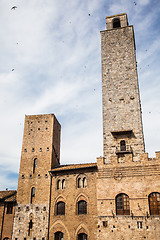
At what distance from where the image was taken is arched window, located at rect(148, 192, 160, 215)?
862 inches

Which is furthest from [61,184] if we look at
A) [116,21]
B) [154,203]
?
[116,21]

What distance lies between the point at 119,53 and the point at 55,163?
50.3 feet

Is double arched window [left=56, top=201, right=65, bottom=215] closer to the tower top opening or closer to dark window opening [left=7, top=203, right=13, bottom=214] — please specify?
dark window opening [left=7, top=203, right=13, bottom=214]

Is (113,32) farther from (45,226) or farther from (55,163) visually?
(45,226)

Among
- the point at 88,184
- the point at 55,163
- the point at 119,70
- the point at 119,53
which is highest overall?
the point at 119,53

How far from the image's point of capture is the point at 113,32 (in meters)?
31.5

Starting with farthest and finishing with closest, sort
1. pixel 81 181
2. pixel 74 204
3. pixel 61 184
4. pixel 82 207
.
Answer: pixel 61 184
pixel 81 181
pixel 74 204
pixel 82 207

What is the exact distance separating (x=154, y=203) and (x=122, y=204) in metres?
2.87

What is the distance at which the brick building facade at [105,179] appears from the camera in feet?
73.9

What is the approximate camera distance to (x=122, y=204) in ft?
75.7

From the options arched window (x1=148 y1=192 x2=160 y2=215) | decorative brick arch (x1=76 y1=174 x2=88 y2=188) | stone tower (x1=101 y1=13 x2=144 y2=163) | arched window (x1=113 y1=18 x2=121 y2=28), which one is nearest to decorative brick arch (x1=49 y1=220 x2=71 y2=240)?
decorative brick arch (x1=76 y1=174 x2=88 y2=188)

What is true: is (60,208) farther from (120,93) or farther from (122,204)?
(120,93)

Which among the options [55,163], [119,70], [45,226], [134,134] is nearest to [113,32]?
[119,70]

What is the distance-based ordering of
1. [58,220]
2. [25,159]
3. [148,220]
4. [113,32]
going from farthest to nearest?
[113,32] < [25,159] < [58,220] < [148,220]
